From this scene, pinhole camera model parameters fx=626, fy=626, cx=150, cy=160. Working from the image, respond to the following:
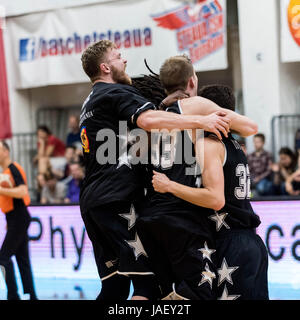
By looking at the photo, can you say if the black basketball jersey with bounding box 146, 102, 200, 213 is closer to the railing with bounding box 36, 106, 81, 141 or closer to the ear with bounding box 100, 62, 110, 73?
the ear with bounding box 100, 62, 110, 73

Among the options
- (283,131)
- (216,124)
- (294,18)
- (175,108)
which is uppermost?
(294,18)

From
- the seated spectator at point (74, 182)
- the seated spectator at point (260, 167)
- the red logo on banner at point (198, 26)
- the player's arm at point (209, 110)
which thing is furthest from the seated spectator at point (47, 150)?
the player's arm at point (209, 110)

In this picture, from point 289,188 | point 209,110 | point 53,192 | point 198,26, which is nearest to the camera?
point 209,110

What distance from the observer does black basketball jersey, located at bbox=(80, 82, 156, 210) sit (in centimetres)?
406

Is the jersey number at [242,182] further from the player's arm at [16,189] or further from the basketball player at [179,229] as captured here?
the player's arm at [16,189]

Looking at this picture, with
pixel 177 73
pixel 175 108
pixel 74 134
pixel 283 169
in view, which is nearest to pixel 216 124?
pixel 175 108

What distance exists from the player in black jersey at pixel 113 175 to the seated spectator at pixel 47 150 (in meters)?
7.30

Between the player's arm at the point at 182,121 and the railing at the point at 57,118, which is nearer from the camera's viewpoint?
the player's arm at the point at 182,121

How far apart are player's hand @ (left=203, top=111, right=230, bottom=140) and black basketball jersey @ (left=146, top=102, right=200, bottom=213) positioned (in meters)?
0.18

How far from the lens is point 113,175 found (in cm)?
411

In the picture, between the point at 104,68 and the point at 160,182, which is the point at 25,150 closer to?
the point at 104,68

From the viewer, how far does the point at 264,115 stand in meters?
10.0

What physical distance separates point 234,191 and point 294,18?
660cm

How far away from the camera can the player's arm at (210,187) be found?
12.0 ft
